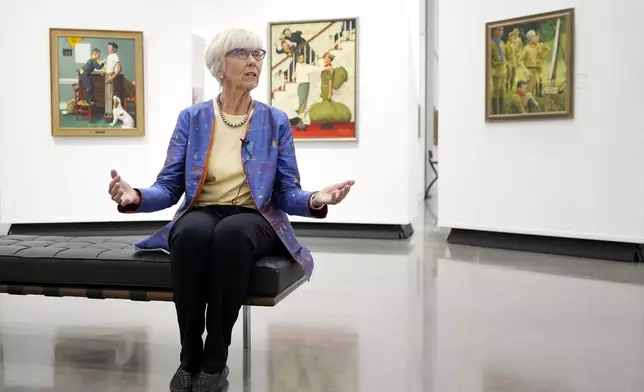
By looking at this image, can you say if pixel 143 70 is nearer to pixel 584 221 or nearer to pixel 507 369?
pixel 584 221

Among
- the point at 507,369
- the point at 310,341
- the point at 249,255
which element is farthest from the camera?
the point at 310,341

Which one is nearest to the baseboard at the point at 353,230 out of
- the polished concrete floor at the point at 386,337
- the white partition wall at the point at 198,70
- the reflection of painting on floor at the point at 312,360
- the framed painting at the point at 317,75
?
the framed painting at the point at 317,75

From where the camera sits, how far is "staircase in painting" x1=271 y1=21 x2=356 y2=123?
377 inches

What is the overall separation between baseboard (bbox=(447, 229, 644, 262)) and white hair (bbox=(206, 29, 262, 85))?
5.41 m

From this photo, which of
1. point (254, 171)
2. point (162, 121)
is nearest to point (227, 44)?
point (254, 171)

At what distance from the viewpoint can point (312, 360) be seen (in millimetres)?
3842

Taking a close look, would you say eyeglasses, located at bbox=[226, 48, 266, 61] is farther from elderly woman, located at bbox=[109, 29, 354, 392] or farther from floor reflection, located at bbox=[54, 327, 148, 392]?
floor reflection, located at bbox=[54, 327, 148, 392]

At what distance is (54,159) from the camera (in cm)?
950

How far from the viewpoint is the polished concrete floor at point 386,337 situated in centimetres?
350

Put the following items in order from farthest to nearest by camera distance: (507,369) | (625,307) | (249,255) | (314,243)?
(314,243)
(625,307)
(507,369)
(249,255)

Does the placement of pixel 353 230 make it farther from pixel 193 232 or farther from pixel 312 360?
pixel 193 232

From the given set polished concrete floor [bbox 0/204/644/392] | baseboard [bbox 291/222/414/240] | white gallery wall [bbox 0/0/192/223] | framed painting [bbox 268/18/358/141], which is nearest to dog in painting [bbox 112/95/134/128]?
white gallery wall [bbox 0/0/192/223]

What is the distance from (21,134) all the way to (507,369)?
7682 millimetres

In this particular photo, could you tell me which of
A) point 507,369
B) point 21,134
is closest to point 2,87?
point 21,134
